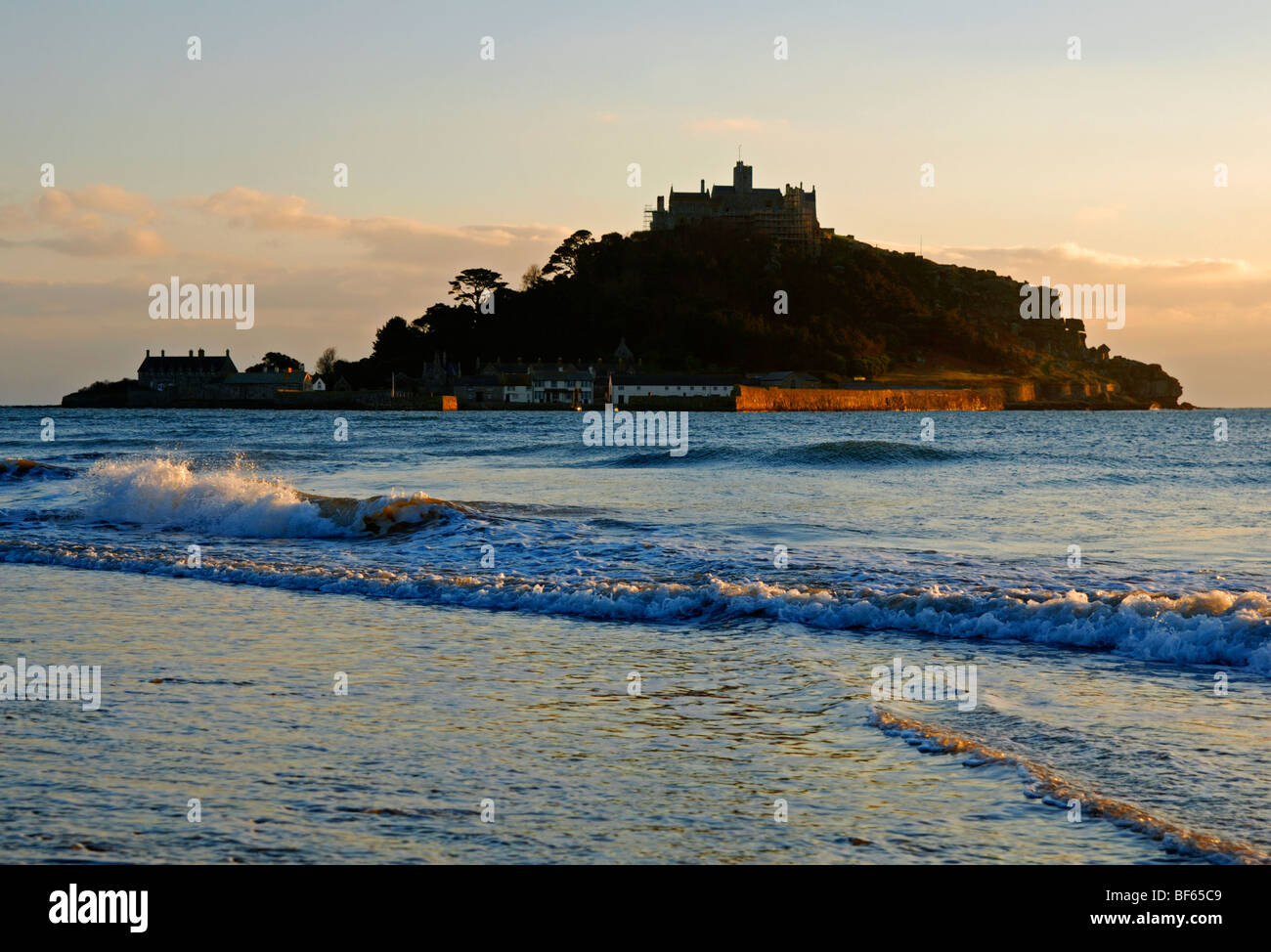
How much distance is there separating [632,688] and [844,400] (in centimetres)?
18278

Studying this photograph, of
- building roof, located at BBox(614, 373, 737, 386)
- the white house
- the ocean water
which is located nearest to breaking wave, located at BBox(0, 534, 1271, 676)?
the ocean water

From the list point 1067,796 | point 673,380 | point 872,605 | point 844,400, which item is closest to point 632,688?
point 1067,796

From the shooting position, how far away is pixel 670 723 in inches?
291

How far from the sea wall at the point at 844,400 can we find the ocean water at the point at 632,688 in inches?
6044

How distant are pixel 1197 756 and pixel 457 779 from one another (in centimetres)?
415

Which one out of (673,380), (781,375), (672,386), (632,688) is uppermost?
(781,375)

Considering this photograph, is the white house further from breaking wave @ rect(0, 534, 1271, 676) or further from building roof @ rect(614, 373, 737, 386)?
breaking wave @ rect(0, 534, 1271, 676)

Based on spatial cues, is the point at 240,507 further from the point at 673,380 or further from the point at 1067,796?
the point at 673,380

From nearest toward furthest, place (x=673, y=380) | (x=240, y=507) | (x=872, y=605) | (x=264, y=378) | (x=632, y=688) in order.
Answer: (x=632, y=688) < (x=872, y=605) < (x=240, y=507) < (x=673, y=380) < (x=264, y=378)

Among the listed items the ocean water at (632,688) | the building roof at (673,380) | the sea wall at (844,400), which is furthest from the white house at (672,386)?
the ocean water at (632,688)

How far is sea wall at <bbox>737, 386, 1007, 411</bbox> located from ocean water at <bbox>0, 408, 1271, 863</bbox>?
15352cm

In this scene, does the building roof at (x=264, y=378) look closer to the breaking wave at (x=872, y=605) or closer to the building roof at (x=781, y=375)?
the building roof at (x=781, y=375)

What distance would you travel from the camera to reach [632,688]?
850 centimetres
